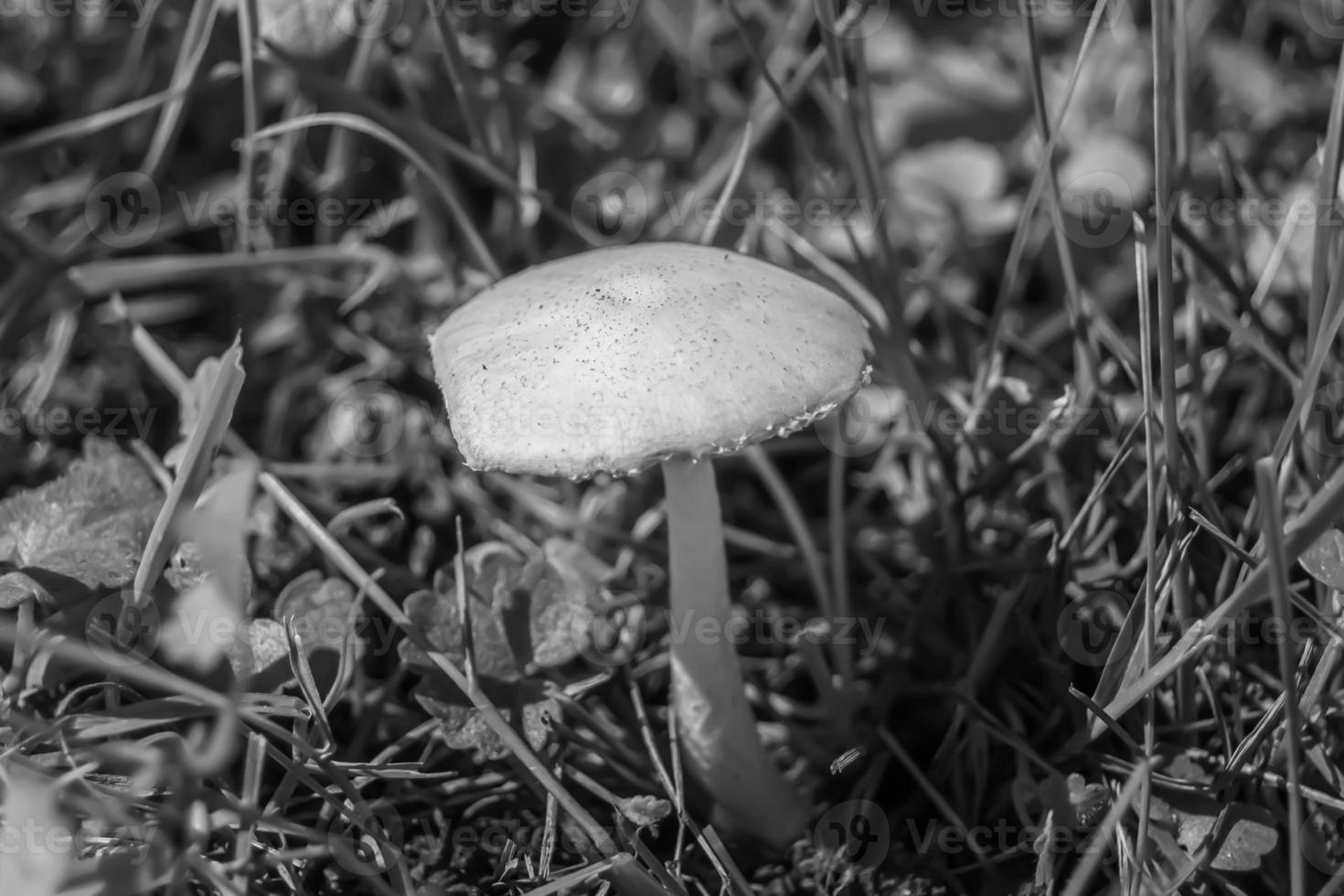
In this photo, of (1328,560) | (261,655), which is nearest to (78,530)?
(261,655)

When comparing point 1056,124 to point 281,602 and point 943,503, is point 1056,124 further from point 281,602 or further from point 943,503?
point 281,602

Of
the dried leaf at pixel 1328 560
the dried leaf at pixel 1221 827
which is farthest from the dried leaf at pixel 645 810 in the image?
the dried leaf at pixel 1328 560

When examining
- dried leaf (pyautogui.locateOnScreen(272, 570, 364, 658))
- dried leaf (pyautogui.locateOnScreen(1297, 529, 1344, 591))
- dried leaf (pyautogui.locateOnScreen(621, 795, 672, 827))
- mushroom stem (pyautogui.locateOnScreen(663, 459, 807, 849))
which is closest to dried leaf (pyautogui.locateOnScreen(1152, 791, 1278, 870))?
dried leaf (pyautogui.locateOnScreen(1297, 529, 1344, 591))

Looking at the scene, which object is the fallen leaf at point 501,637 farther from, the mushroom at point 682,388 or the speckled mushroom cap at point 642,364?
the speckled mushroom cap at point 642,364

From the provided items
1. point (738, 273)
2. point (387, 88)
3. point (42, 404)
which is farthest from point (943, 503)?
point (42, 404)

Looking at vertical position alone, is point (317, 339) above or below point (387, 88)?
below

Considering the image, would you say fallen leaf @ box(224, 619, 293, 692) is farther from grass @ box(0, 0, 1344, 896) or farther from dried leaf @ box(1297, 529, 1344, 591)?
dried leaf @ box(1297, 529, 1344, 591)

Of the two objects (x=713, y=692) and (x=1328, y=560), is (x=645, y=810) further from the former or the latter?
(x=1328, y=560)
